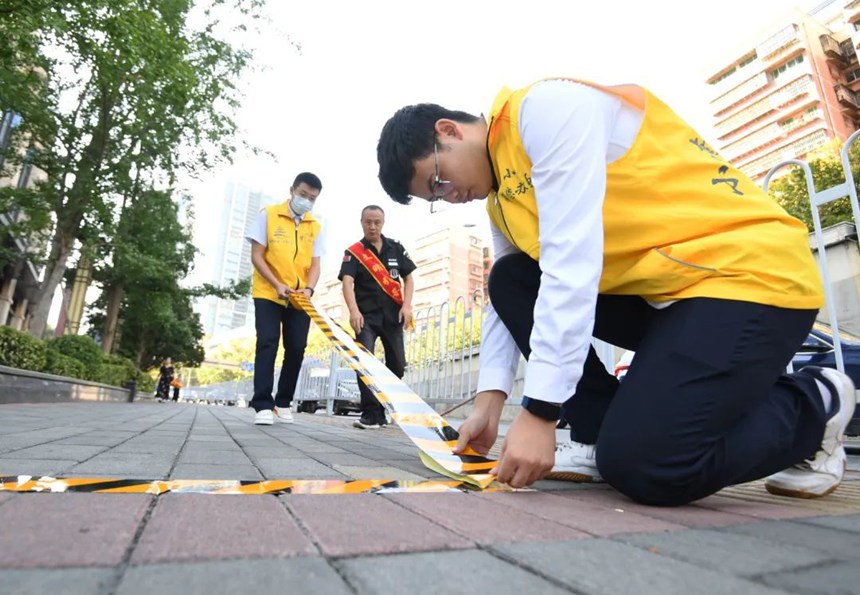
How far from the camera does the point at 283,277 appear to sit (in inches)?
184

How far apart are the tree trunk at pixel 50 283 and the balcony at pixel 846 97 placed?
186 ft

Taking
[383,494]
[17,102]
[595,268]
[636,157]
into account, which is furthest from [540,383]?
[17,102]

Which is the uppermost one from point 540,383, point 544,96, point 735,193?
point 544,96

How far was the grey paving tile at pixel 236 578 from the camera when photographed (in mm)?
663

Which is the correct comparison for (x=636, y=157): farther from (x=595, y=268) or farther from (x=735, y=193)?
(x=595, y=268)

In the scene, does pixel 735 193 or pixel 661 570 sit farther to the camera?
pixel 735 193

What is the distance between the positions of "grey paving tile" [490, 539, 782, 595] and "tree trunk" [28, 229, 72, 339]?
1329 cm

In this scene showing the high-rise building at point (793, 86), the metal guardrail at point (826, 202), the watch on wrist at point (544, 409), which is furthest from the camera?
the high-rise building at point (793, 86)

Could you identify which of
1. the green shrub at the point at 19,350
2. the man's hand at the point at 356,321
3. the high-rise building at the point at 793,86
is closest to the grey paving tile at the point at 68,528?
the man's hand at the point at 356,321

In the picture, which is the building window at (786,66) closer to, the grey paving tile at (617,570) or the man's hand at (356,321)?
the man's hand at (356,321)

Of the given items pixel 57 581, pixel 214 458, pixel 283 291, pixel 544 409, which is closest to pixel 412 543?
pixel 57 581

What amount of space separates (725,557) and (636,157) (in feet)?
3.77

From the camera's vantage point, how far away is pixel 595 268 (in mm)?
1445

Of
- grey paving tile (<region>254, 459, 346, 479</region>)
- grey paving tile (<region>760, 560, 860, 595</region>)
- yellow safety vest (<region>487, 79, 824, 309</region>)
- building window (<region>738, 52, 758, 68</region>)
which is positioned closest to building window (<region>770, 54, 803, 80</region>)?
building window (<region>738, 52, 758, 68</region>)
